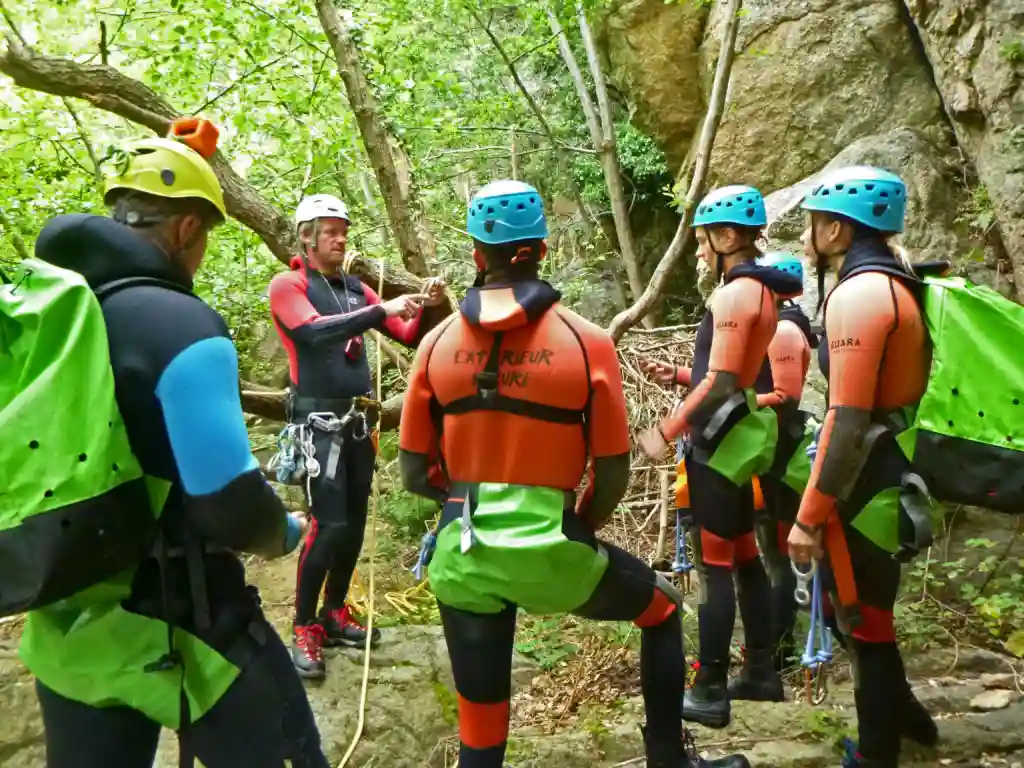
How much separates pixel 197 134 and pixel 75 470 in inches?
44.9

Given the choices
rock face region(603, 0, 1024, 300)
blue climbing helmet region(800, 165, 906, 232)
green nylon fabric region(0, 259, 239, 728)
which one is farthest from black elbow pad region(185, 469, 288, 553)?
rock face region(603, 0, 1024, 300)

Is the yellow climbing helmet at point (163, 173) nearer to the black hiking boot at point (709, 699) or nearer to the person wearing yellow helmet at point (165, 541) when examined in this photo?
the person wearing yellow helmet at point (165, 541)

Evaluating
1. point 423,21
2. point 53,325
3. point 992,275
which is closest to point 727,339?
point 53,325

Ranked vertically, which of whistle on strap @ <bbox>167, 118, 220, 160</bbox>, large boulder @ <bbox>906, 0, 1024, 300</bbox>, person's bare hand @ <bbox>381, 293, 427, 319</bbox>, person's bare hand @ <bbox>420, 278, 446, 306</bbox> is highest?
large boulder @ <bbox>906, 0, 1024, 300</bbox>

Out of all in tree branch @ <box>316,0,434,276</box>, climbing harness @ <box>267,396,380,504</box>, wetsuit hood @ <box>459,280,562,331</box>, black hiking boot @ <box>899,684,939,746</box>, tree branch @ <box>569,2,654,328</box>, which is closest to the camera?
wetsuit hood @ <box>459,280,562,331</box>

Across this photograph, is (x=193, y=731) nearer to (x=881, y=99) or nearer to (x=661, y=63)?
(x=881, y=99)

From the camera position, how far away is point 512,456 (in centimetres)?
262

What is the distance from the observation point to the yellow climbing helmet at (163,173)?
210 centimetres

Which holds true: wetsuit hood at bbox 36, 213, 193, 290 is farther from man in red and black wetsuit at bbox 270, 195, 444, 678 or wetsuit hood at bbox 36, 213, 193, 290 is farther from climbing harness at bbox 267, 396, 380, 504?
climbing harness at bbox 267, 396, 380, 504

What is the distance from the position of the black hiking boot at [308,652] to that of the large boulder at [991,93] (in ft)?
19.0

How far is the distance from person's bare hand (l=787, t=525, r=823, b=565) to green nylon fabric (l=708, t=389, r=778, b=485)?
831 millimetres

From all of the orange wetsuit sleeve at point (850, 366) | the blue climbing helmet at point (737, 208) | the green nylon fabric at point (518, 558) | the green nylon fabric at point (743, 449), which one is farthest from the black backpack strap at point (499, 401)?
the blue climbing helmet at point (737, 208)

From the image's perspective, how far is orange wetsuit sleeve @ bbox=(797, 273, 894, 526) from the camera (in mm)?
2680

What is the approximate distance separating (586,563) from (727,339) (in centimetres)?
143
